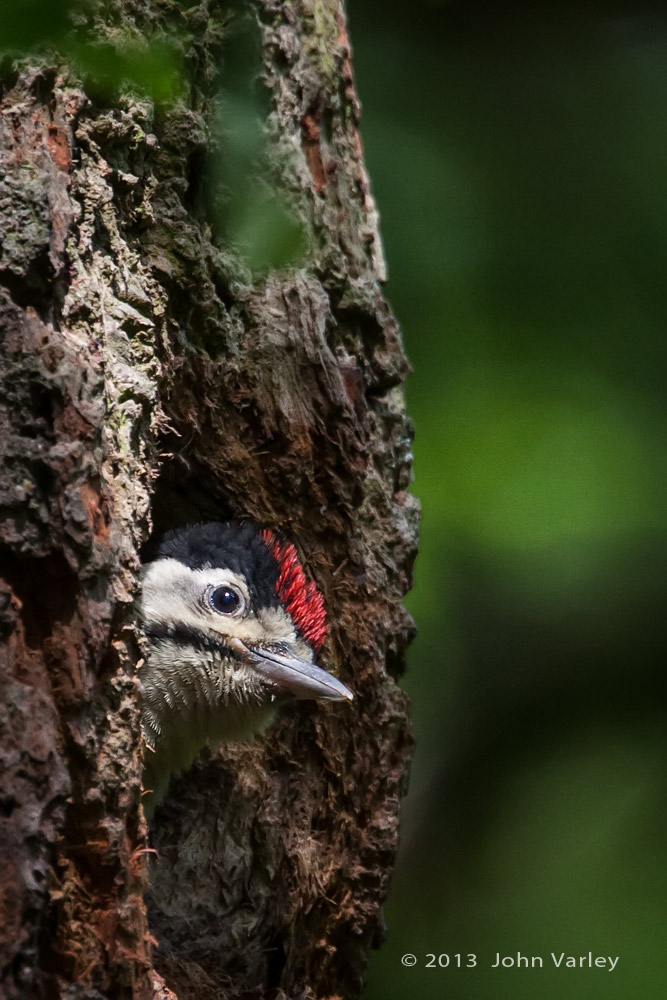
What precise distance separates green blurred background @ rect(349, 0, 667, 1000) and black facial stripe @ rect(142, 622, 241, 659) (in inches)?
49.1

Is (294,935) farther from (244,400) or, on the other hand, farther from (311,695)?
(244,400)

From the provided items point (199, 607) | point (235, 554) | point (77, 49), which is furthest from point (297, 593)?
point (77, 49)

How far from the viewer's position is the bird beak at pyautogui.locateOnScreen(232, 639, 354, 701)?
3494mm

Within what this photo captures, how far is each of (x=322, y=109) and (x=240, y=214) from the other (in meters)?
0.59

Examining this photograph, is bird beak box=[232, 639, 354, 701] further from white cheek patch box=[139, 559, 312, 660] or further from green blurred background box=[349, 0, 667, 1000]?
green blurred background box=[349, 0, 667, 1000]

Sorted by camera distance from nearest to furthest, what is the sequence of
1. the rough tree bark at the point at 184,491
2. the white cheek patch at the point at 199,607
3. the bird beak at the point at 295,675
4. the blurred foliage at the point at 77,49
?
1. the blurred foliage at the point at 77,49
2. the rough tree bark at the point at 184,491
3. the bird beak at the point at 295,675
4. the white cheek patch at the point at 199,607

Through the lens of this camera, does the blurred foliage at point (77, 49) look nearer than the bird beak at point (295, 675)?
Yes

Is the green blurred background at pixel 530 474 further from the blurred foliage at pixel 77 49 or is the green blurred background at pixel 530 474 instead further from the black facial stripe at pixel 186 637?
the blurred foliage at pixel 77 49

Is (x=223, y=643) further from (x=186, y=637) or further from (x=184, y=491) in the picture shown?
(x=184, y=491)

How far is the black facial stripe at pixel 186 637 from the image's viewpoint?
372cm

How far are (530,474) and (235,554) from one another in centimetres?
145

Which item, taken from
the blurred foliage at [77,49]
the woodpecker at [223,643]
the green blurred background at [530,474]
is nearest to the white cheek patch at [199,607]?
the woodpecker at [223,643]

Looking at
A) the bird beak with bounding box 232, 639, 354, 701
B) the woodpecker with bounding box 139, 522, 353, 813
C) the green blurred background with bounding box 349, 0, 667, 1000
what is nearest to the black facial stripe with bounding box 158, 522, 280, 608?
the woodpecker with bounding box 139, 522, 353, 813

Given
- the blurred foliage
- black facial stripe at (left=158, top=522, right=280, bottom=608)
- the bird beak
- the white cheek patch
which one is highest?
the blurred foliage
